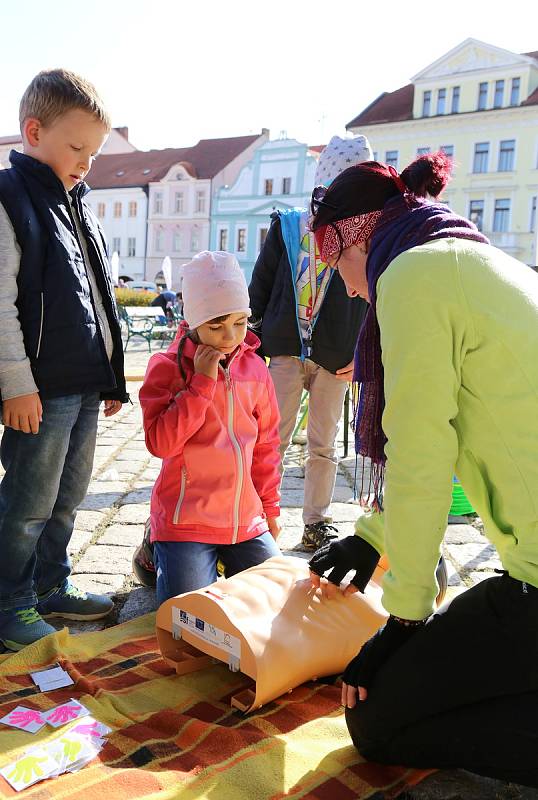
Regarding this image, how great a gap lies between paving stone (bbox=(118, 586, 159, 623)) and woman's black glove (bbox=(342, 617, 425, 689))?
127cm

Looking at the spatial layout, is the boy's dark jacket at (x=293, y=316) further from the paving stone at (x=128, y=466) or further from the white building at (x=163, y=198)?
the white building at (x=163, y=198)

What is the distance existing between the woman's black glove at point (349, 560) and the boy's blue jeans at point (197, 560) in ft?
2.09

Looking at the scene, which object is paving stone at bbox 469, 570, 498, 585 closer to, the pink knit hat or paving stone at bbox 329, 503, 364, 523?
paving stone at bbox 329, 503, 364, 523

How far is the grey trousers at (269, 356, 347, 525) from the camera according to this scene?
12.9 ft

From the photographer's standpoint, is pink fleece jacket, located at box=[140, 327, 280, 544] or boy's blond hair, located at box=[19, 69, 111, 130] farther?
pink fleece jacket, located at box=[140, 327, 280, 544]

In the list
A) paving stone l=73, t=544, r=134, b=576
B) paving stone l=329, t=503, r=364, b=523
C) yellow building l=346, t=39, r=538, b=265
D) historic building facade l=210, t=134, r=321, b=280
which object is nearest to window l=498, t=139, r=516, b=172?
yellow building l=346, t=39, r=538, b=265

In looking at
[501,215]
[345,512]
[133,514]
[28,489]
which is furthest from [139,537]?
[501,215]

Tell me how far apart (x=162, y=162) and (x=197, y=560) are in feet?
181

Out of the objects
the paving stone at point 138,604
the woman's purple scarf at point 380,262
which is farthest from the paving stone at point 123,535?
the woman's purple scarf at point 380,262

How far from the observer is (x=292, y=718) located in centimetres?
224

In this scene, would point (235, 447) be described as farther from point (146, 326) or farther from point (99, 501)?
point (146, 326)

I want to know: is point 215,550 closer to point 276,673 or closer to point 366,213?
point 276,673

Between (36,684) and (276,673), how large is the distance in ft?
2.44

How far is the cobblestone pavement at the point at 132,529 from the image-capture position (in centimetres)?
331
